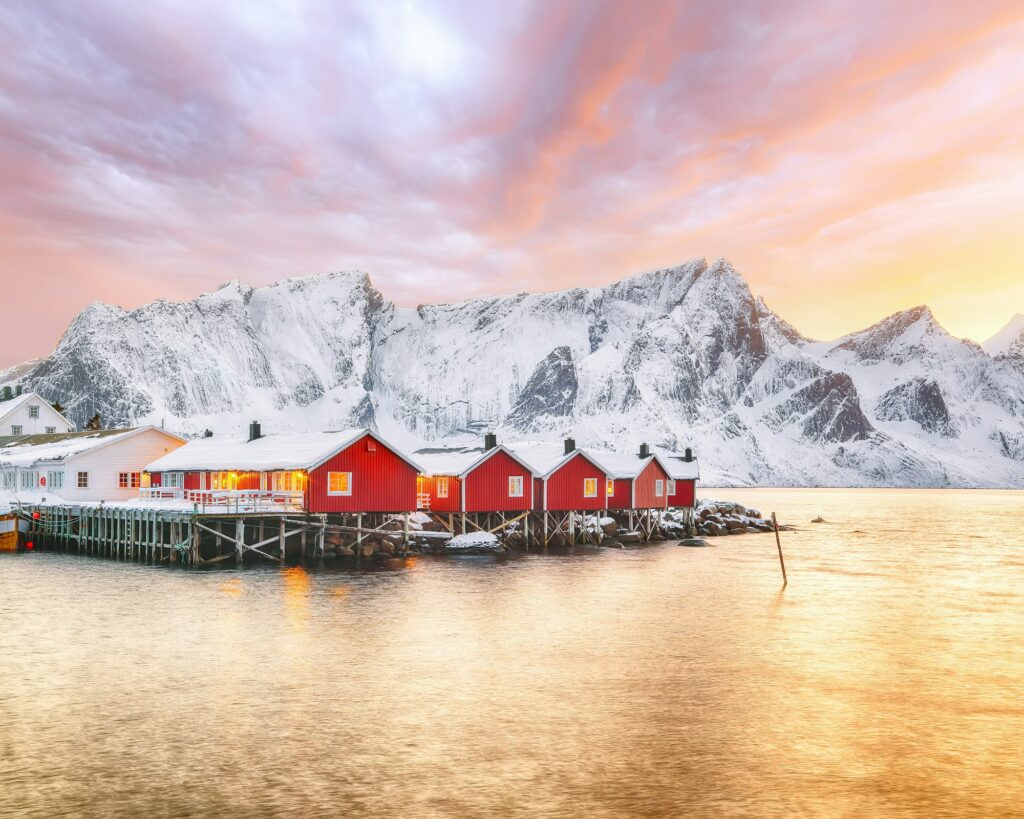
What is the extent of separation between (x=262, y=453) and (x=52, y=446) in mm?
24205

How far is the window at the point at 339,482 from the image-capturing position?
2200 inches

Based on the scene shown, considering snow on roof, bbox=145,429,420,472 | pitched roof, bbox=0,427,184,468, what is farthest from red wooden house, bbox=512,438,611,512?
pitched roof, bbox=0,427,184,468

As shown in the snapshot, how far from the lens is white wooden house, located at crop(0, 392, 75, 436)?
3720 inches

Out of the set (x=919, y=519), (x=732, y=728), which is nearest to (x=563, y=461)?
(x=732, y=728)

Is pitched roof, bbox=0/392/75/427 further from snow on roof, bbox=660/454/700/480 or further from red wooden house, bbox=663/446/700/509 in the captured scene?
red wooden house, bbox=663/446/700/509

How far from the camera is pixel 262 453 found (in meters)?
60.4

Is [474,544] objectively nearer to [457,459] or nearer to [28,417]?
[457,459]

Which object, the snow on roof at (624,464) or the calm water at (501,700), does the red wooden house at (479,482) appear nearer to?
the snow on roof at (624,464)

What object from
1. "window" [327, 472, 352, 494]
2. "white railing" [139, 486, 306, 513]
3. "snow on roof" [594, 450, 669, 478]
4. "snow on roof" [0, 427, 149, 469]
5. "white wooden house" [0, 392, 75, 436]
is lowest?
"white railing" [139, 486, 306, 513]

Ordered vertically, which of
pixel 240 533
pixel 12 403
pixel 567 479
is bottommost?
pixel 240 533

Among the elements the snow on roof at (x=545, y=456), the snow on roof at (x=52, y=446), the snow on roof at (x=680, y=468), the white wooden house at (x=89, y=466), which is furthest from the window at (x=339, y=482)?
the snow on roof at (x=680, y=468)

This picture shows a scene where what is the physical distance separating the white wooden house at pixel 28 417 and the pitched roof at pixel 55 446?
16.0m

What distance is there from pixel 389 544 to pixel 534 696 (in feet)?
127

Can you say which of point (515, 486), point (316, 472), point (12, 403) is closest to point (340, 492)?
point (316, 472)
